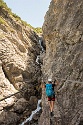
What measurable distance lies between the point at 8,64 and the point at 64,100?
21.4 metres

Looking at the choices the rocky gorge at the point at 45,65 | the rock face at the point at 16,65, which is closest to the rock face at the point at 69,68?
the rocky gorge at the point at 45,65

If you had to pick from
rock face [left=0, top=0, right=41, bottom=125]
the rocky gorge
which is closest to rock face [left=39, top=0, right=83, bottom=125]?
the rocky gorge

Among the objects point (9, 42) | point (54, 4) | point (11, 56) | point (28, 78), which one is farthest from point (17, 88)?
point (54, 4)

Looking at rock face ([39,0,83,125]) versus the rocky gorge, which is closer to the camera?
rock face ([39,0,83,125])

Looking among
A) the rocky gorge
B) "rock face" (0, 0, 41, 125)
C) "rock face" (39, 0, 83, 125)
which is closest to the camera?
"rock face" (39, 0, 83, 125)

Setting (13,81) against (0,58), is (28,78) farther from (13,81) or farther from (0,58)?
(0,58)

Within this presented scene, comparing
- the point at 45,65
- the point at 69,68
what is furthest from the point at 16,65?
the point at 69,68

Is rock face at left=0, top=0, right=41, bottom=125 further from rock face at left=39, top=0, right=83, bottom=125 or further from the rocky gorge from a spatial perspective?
rock face at left=39, top=0, right=83, bottom=125

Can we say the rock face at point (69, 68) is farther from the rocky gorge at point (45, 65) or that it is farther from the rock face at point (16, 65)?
the rock face at point (16, 65)

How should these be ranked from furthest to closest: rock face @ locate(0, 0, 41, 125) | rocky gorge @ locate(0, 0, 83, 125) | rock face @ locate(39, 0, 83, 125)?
rock face @ locate(0, 0, 41, 125) → rocky gorge @ locate(0, 0, 83, 125) → rock face @ locate(39, 0, 83, 125)

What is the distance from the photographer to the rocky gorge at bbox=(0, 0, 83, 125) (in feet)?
59.6

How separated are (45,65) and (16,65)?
9.15m

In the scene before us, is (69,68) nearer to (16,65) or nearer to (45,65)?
(45,65)

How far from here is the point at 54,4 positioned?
34.2 m
